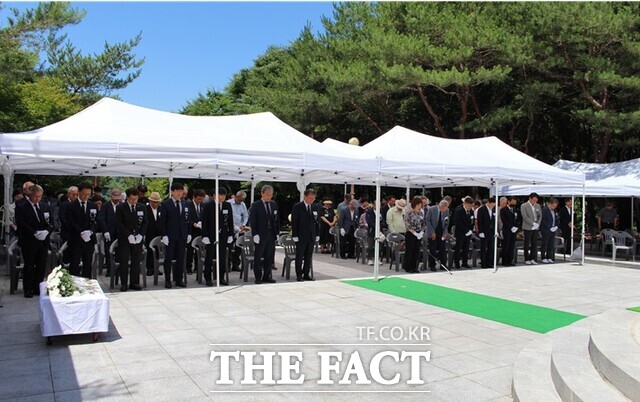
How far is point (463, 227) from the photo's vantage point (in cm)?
1281

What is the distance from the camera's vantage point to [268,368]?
5.18 metres

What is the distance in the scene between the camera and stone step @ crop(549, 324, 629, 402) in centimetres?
409

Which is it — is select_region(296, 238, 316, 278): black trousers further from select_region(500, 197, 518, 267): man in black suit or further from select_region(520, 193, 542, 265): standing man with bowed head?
select_region(520, 193, 542, 265): standing man with bowed head

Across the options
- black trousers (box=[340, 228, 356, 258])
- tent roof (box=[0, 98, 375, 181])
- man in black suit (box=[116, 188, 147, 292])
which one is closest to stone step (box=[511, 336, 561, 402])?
tent roof (box=[0, 98, 375, 181])

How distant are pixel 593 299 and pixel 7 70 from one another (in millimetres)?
16472

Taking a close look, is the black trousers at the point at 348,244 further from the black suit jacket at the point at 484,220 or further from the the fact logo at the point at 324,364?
the the fact logo at the point at 324,364

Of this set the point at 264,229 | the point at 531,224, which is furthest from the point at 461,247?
the point at 264,229

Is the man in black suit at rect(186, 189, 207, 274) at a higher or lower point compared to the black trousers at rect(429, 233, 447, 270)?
higher

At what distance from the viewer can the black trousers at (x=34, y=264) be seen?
27.7ft

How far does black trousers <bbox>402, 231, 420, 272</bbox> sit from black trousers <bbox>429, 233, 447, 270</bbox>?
0.63 metres

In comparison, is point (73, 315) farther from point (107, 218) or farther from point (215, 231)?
point (215, 231)

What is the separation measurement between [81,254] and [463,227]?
27.9 feet

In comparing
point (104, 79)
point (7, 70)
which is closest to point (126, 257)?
point (7, 70)

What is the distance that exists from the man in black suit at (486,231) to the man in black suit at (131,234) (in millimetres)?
8227
